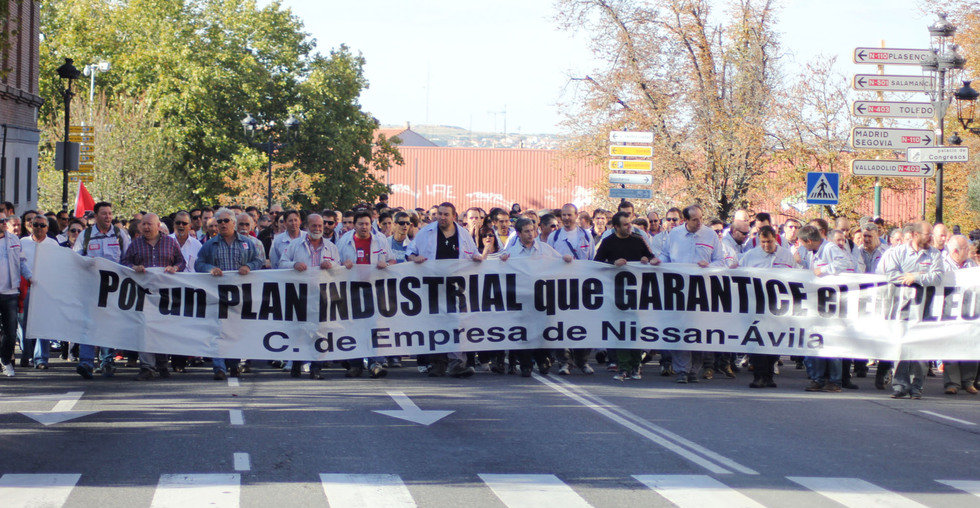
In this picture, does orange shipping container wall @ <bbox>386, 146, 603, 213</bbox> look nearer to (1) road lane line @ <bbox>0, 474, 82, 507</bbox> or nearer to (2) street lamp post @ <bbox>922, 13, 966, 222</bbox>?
(2) street lamp post @ <bbox>922, 13, 966, 222</bbox>

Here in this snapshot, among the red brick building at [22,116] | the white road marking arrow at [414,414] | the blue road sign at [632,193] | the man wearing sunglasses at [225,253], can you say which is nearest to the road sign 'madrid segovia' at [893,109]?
the blue road sign at [632,193]

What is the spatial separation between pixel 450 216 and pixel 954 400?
6012 millimetres

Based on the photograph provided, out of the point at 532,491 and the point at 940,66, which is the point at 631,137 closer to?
the point at 940,66

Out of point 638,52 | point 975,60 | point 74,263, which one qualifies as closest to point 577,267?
point 74,263

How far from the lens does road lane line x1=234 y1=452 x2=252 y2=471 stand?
8.43 metres

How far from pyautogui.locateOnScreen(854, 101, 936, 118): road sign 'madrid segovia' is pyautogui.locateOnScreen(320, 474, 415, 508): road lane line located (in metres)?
14.7

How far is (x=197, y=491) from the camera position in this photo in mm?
7629

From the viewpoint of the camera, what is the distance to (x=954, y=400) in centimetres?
1352

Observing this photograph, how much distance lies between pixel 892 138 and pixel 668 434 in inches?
504

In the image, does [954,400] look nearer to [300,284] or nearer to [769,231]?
[769,231]

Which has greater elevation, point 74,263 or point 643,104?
point 643,104

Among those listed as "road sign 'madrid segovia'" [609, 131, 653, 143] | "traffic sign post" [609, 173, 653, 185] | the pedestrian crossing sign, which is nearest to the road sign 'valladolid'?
the pedestrian crossing sign

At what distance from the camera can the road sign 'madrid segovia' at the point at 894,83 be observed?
67.1 ft

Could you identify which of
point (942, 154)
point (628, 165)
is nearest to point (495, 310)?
point (942, 154)
